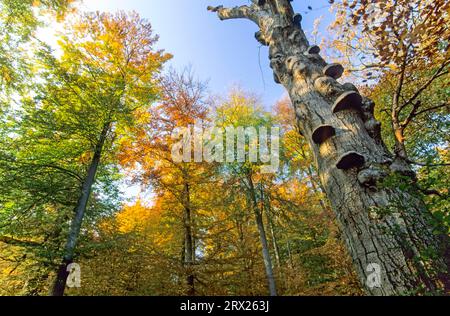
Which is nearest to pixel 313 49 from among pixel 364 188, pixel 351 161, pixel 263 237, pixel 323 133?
pixel 323 133

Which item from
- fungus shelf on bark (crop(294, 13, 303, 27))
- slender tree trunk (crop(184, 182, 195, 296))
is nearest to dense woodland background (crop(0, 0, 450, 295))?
slender tree trunk (crop(184, 182, 195, 296))

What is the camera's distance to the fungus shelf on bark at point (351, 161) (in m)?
1.57

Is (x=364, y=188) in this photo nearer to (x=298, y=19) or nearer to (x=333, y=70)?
(x=333, y=70)

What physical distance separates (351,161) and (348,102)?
1.92 feet

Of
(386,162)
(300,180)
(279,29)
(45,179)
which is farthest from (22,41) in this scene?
(300,180)

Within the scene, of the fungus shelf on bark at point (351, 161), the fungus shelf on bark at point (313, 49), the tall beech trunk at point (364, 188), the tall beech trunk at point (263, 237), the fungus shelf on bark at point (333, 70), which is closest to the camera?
the tall beech trunk at point (364, 188)

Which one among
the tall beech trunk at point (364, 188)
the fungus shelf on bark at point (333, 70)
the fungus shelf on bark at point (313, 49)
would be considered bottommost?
the tall beech trunk at point (364, 188)

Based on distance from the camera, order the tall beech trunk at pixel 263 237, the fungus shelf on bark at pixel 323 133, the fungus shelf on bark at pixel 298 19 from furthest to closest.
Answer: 1. the tall beech trunk at pixel 263 237
2. the fungus shelf on bark at pixel 298 19
3. the fungus shelf on bark at pixel 323 133

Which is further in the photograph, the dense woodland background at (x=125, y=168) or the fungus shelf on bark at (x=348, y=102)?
the dense woodland background at (x=125, y=168)

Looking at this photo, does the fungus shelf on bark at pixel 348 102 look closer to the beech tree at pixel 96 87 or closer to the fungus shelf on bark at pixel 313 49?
the fungus shelf on bark at pixel 313 49

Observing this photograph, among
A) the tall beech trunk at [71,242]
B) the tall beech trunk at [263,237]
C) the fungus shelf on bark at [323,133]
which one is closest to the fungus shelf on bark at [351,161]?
the fungus shelf on bark at [323,133]

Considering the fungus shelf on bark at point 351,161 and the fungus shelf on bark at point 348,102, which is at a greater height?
the fungus shelf on bark at point 348,102

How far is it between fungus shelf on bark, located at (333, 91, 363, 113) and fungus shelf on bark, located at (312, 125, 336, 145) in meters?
0.24

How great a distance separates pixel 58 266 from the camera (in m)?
5.93
